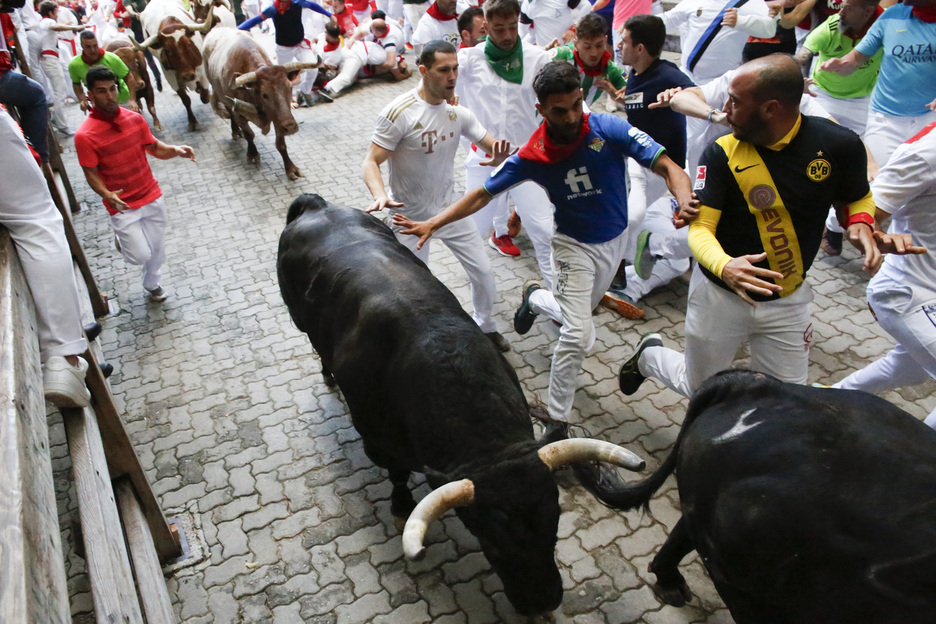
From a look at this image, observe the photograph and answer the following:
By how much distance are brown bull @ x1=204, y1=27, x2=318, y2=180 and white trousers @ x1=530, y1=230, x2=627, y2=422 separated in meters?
6.26

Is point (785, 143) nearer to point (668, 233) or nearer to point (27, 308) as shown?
point (668, 233)

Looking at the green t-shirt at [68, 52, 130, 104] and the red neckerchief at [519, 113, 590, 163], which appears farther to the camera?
the green t-shirt at [68, 52, 130, 104]

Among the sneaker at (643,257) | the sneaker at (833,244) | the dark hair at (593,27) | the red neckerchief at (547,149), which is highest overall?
the dark hair at (593,27)

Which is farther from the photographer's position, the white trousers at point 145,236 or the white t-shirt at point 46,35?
the white t-shirt at point 46,35

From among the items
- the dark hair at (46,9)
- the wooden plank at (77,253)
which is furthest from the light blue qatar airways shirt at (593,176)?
the dark hair at (46,9)

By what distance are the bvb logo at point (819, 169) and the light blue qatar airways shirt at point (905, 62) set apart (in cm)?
318

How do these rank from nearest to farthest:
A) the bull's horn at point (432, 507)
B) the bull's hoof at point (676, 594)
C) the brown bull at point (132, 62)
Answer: the bull's horn at point (432, 507)
the bull's hoof at point (676, 594)
the brown bull at point (132, 62)

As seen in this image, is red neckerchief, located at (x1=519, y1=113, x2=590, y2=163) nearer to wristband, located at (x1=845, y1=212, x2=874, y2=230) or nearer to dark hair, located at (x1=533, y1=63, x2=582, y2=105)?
dark hair, located at (x1=533, y1=63, x2=582, y2=105)

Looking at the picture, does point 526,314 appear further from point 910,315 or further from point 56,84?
point 56,84

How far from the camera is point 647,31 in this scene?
17.5ft

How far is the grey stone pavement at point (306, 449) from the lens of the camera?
383 cm

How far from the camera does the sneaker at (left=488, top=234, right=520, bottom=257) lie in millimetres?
7164

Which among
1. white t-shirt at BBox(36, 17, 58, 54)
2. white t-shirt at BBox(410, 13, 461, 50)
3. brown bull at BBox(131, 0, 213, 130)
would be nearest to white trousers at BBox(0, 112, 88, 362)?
brown bull at BBox(131, 0, 213, 130)

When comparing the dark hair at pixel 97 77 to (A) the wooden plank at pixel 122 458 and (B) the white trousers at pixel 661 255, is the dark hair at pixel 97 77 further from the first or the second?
(B) the white trousers at pixel 661 255
